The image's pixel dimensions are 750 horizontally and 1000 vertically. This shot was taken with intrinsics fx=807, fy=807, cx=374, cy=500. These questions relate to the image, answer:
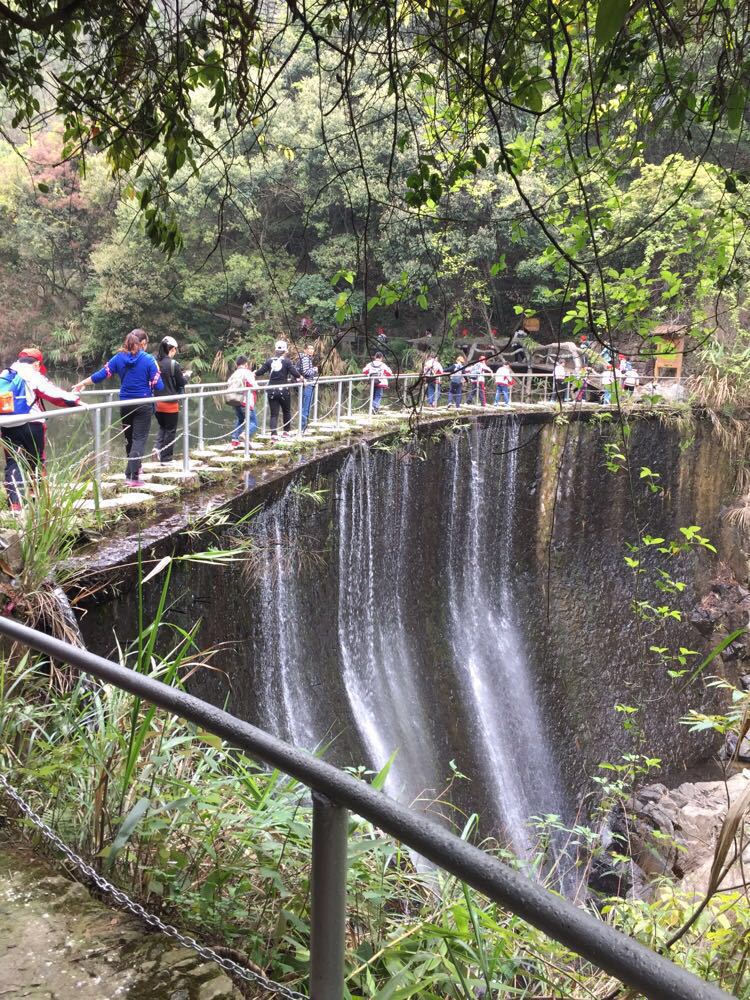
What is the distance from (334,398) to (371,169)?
40.8ft

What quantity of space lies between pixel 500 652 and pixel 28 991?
10841 millimetres

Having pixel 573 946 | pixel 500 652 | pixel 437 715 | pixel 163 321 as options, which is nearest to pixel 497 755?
pixel 437 715

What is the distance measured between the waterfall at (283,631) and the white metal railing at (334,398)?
0.87 m

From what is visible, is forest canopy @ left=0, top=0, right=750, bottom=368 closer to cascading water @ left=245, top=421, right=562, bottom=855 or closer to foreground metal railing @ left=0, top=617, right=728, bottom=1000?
foreground metal railing @ left=0, top=617, right=728, bottom=1000

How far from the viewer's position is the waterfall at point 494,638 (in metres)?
10.1

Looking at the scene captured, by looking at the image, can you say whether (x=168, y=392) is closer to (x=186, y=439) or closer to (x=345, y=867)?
(x=186, y=439)

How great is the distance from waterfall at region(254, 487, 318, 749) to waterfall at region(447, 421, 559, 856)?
3.12 meters

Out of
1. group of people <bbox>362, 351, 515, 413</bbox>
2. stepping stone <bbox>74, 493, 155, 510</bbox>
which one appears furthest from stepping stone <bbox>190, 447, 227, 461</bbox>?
group of people <bbox>362, 351, 515, 413</bbox>

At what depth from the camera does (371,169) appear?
314 centimetres

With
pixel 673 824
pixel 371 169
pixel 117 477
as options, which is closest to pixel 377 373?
pixel 117 477

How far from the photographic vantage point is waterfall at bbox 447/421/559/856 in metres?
10.1

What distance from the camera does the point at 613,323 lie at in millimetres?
3211

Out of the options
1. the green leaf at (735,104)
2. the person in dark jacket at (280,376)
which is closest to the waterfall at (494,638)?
the person in dark jacket at (280,376)

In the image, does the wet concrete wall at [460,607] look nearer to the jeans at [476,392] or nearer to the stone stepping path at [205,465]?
the stone stepping path at [205,465]
